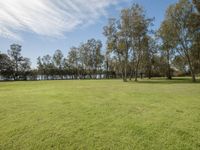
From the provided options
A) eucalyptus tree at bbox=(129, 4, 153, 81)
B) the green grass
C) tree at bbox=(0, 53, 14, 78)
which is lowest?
the green grass

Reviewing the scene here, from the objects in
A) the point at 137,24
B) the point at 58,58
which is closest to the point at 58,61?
the point at 58,58

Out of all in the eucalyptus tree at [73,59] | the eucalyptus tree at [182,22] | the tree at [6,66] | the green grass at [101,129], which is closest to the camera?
the green grass at [101,129]

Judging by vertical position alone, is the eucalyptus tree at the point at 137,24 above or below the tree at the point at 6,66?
above

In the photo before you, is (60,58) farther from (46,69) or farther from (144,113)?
(144,113)

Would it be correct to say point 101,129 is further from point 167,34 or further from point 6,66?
point 6,66

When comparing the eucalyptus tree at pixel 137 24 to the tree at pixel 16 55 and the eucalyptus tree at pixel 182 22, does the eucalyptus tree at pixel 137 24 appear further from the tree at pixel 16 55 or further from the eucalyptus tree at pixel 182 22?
the tree at pixel 16 55

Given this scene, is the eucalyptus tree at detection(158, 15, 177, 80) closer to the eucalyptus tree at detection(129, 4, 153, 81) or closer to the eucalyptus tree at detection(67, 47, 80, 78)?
the eucalyptus tree at detection(129, 4, 153, 81)

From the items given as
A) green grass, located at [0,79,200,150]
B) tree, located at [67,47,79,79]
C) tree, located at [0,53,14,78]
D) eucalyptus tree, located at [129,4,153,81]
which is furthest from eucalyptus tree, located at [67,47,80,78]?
green grass, located at [0,79,200,150]

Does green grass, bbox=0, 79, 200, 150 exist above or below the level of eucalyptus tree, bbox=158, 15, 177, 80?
below

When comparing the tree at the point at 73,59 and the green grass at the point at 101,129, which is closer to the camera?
the green grass at the point at 101,129

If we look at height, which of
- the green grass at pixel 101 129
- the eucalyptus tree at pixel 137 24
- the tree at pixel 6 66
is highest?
the eucalyptus tree at pixel 137 24

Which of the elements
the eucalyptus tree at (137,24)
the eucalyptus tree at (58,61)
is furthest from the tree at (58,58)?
the eucalyptus tree at (137,24)

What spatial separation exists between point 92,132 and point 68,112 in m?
2.41

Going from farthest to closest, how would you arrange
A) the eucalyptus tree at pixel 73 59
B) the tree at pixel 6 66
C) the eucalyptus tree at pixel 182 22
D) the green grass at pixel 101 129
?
the eucalyptus tree at pixel 73 59
the tree at pixel 6 66
the eucalyptus tree at pixel 182 22
the green grass at pixel 101 129
